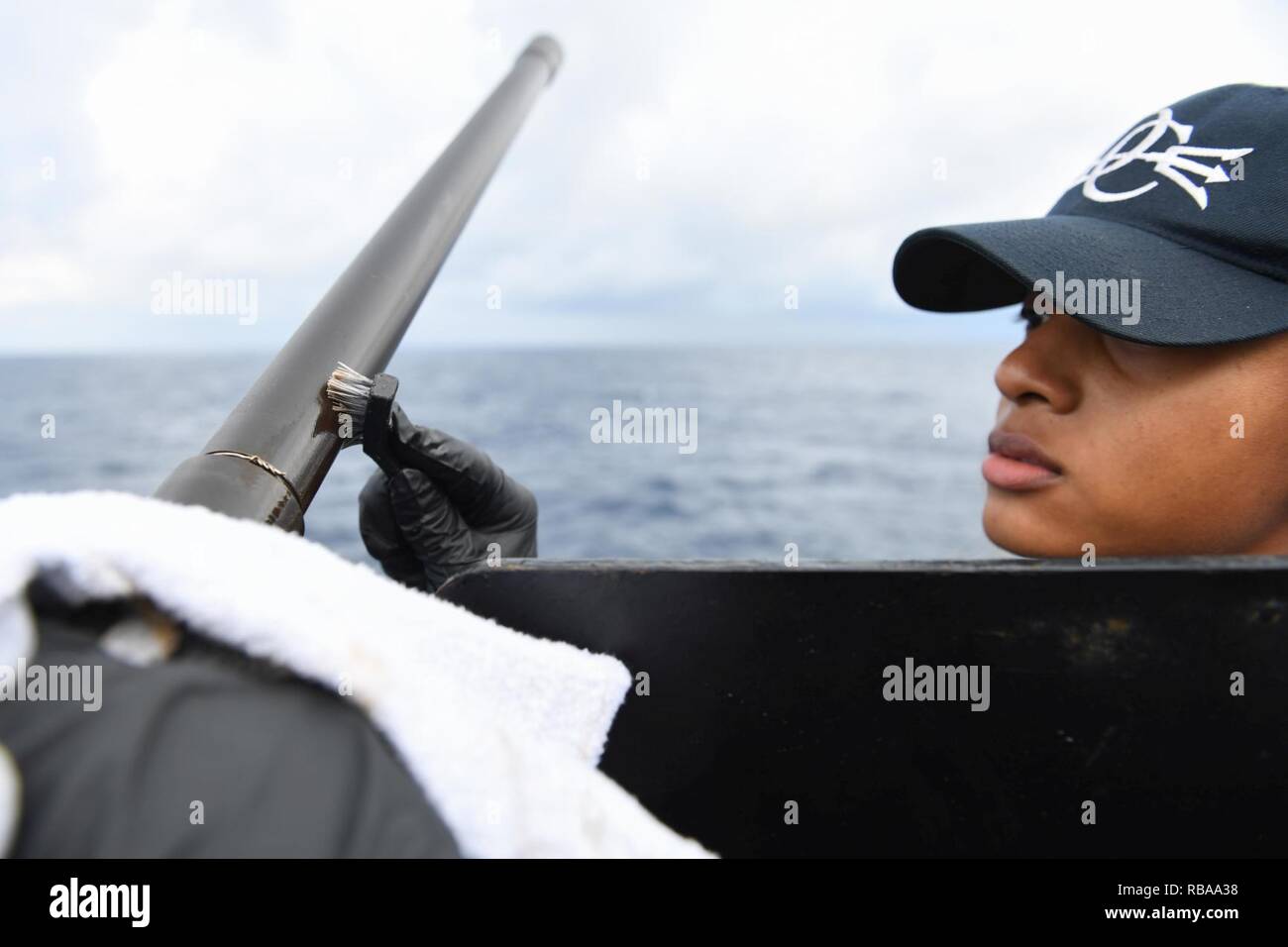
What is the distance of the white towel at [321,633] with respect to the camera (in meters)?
0.47

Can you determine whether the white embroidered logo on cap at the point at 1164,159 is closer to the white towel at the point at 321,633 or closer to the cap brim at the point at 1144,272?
the cap brim at the point at 1144,272

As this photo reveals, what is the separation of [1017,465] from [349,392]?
2.93 ft

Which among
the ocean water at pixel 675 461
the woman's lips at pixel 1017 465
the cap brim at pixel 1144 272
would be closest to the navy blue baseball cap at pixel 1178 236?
the cap brim at pixel 1144 272

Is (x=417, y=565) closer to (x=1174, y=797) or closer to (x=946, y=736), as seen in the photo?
(x=946, y=736)

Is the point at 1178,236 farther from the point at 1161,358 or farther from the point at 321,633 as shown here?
the point at 321,633

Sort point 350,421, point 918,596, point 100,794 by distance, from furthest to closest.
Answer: point 350,421 → point 918,596 → point 100,794

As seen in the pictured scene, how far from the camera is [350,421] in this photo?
3.74ft

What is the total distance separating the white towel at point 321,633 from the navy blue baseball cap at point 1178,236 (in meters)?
0.84

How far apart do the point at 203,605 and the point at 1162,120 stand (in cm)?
138

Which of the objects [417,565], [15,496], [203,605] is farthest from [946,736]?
[417,565]

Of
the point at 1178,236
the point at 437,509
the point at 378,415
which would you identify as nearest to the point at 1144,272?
the point at 1178,236

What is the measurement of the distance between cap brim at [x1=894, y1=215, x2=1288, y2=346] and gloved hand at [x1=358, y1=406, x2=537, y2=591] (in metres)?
0.85
